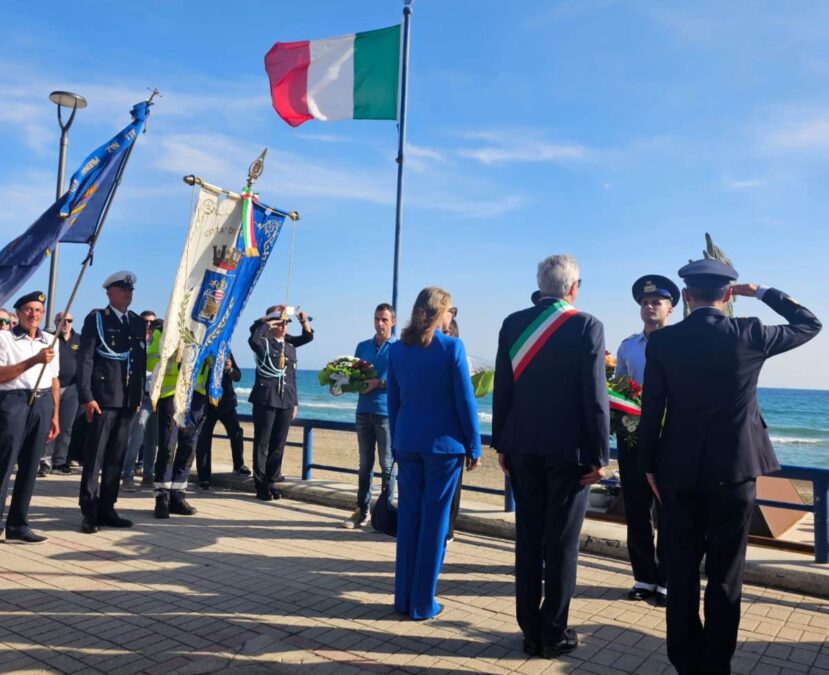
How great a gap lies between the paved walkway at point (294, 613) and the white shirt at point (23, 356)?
1341 mm

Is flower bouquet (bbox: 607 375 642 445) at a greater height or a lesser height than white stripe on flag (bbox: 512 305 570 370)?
lesser

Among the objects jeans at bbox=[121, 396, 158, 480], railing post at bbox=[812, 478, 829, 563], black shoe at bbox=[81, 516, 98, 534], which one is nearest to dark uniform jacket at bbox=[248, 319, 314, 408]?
jeans at bbox=[121, 396, 158, 480]

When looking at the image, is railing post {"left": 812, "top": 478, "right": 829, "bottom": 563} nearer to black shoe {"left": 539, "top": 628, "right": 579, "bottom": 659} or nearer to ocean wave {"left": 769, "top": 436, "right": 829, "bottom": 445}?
black shoe {"left": 539, "top": 628, "right": 579, "bottom": 659}

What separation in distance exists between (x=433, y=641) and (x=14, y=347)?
4365mm

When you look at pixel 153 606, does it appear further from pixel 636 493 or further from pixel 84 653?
pixel 636 493

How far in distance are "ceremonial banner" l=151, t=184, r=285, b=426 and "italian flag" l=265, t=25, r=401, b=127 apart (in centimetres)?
163

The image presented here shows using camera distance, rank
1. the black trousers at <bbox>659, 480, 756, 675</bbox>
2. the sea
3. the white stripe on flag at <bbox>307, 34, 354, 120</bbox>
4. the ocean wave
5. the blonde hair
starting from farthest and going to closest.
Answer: the ocean wave < the sea < the white stripe on flag at <bbox>307, 34, 354, 120</bbox> < the blonde hair < the black trousers at <bbox>659, 480, 756, 675</bbox>

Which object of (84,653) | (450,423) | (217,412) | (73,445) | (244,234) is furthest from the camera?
(73,445)

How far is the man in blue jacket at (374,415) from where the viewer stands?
6.57 meters

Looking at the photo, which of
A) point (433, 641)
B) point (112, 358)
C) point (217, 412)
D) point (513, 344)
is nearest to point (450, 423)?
point (513, 344)

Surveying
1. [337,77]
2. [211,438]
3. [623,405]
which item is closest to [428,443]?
[623,405]

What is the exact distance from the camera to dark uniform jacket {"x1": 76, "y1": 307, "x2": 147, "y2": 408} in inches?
246

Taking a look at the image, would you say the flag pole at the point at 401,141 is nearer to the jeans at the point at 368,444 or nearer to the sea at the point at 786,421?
the jeans at the point at 368,444

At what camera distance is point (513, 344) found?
3.97 meters
